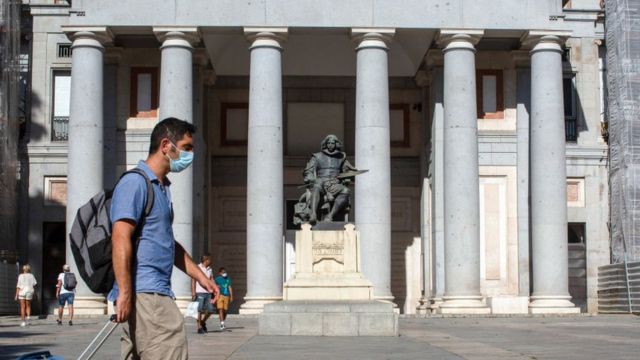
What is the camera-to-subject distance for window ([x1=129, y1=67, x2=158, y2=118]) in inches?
1842

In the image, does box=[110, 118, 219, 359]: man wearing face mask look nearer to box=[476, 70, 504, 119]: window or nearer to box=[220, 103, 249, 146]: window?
box=[476, 70, 504, 119]: window

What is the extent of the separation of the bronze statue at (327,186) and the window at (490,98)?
19.4m

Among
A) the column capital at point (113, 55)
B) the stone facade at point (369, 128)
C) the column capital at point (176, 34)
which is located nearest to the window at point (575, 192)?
the stone facade at point (369, 128)

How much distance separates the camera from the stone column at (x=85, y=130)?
40.8 meters

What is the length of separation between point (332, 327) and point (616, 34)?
25057 millimetres

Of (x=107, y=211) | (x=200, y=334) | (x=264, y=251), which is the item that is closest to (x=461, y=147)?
(x=264, y=251)

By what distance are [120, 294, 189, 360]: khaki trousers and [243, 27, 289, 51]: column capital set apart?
33462 mm

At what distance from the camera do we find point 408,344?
2188 centimetres

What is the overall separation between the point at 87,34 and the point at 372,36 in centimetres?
1043

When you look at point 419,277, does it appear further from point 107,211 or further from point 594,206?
point 107,211

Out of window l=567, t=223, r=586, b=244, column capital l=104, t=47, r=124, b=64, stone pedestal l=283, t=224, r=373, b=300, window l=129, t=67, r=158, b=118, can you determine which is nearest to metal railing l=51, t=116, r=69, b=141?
window l=129, t=67, r=158, b=118

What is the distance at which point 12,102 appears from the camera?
4541 centimetres

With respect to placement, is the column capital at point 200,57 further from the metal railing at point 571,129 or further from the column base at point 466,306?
the metal railing at point 571,129

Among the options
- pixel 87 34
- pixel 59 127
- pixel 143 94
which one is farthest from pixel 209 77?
pixel 87 34
